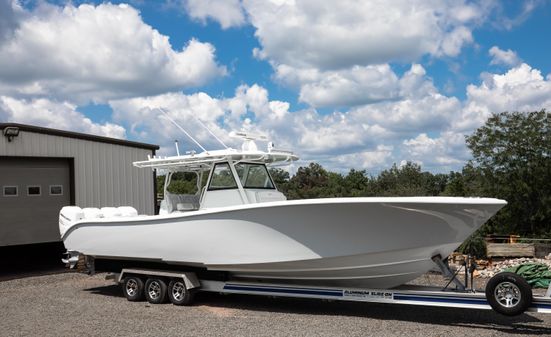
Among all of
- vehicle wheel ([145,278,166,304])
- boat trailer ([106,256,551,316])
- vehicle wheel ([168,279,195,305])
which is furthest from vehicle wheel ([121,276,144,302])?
vehicle wheel ([168,279,195,305])

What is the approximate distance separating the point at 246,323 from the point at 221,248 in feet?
4.01

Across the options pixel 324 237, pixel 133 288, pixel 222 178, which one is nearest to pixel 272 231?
pixel 324 237

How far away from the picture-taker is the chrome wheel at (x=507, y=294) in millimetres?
6645

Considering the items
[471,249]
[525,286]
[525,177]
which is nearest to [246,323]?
[525,286]

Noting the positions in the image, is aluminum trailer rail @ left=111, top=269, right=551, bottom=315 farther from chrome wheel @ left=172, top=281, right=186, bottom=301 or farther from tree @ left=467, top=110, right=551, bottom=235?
tree @ left=467, top=110, right=551, bottom=235

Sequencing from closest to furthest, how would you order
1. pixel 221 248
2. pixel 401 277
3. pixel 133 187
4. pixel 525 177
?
1. pixel 401 277
2. pixel 221 248
3. pixel 133 187
4. pixel 525 177

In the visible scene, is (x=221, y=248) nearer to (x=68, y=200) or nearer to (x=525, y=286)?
(x=525, y=286)

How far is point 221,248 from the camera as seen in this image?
8477mm

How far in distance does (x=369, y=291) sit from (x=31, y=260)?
42.6 ft

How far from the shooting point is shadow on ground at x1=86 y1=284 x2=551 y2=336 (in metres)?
7.30

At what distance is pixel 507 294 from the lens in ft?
21.9

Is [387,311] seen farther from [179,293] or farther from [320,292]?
[179,293]

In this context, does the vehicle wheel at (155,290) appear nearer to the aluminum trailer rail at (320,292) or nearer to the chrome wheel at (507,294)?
the aluminum trailer rail at (320,292)

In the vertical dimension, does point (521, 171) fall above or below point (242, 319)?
above
